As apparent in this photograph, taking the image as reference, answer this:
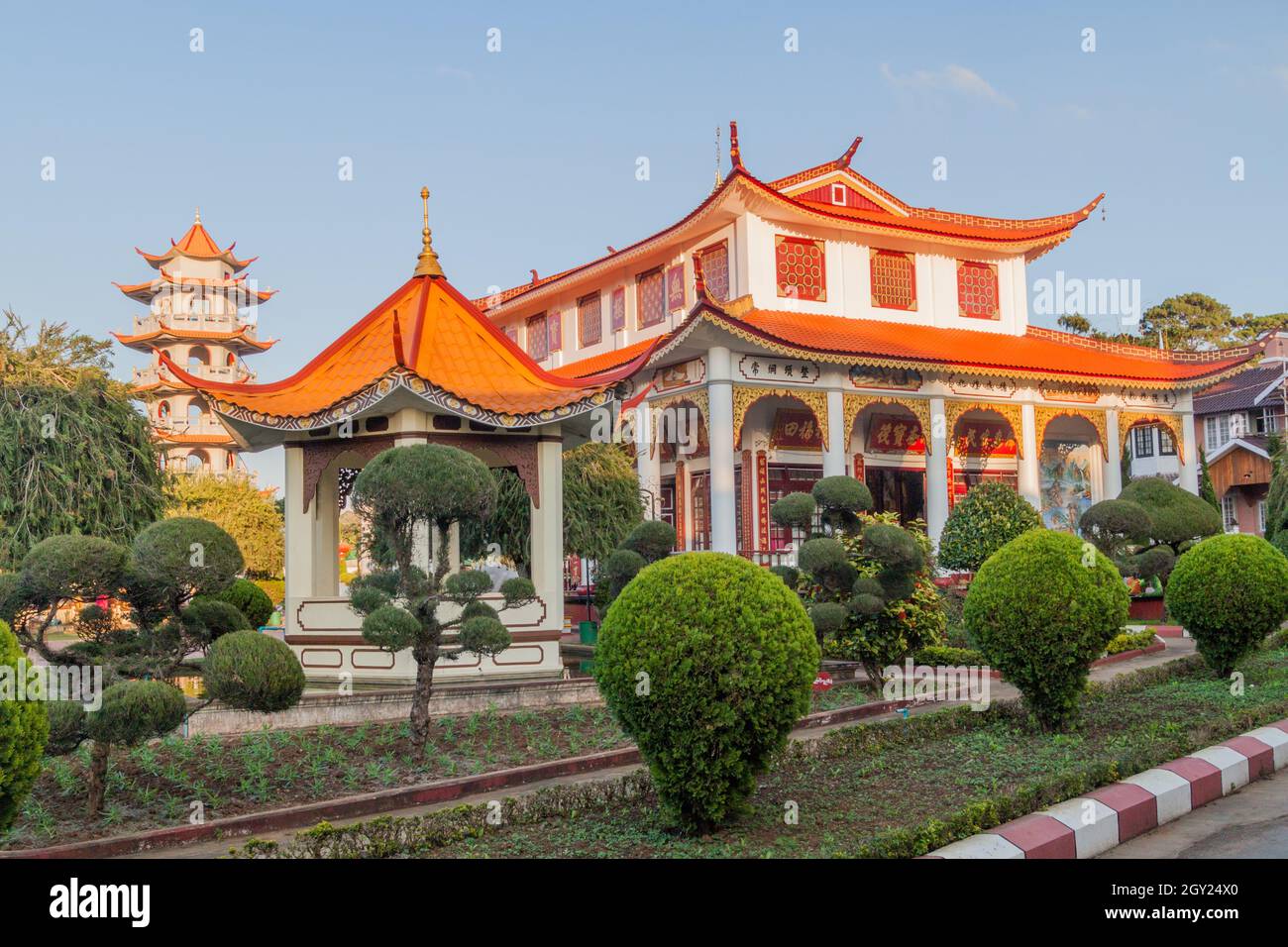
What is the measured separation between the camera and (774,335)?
21516 millimetres

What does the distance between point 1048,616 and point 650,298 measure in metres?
19.8

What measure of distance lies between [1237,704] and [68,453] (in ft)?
57.4

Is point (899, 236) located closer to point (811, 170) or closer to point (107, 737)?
point (811, 170)

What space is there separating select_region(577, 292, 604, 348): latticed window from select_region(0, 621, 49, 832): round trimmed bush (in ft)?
80.5

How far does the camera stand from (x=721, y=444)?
71.4ft

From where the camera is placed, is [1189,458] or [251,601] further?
[1189,458]

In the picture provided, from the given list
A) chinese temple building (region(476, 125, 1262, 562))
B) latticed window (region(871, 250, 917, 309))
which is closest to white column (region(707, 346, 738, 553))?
chinese temple building (region(476, 125, 1262, 562))

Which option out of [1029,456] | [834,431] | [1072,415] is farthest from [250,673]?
[1072,415]

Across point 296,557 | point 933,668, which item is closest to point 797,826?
point 933,668

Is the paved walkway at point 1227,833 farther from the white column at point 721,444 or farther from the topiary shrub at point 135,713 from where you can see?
the white column at point 721,444

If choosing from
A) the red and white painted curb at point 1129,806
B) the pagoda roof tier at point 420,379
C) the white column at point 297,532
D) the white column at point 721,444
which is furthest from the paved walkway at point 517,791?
the white column at point 721,444

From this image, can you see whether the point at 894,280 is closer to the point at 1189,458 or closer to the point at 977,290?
the point at 977,290

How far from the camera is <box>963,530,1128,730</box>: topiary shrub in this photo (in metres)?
8.68

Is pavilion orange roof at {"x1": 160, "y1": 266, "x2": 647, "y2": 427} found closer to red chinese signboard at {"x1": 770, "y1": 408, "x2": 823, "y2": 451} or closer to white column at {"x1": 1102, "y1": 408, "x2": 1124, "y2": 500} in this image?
red chinese signboard at {"x1": 770, "y1": 408, "x2": 823, "y2": 451}
